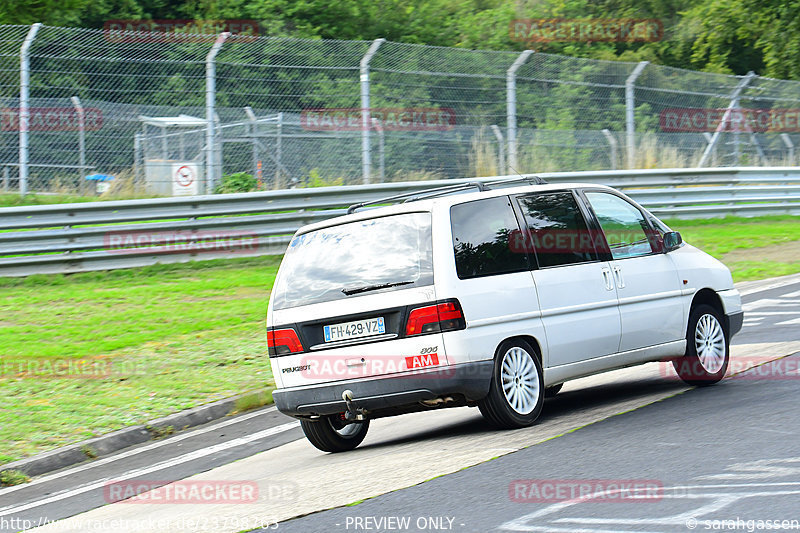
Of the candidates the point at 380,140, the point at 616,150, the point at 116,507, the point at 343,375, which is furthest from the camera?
the point at 616,150

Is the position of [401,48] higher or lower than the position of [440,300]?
higher

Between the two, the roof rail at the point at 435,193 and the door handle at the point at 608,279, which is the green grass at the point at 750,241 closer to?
the door handle at the point at 608,279

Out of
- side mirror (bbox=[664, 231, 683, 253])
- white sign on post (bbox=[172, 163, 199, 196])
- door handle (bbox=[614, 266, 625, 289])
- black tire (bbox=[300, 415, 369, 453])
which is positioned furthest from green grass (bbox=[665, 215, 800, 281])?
black tire (bbox=[300, 415, 369, 453])

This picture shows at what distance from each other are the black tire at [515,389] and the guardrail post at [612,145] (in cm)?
1539

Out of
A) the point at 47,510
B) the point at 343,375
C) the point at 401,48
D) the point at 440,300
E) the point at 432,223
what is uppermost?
the point at 401,48

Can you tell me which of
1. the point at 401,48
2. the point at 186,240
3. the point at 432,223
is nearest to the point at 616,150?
the point at 401,48

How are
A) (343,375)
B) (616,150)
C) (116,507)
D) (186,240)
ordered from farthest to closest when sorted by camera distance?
(616,150) → (186,240) → (343,375) → (116,507)

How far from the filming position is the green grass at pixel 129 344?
952 cm

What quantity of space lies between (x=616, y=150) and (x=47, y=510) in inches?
690

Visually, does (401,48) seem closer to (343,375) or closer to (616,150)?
(616,150)

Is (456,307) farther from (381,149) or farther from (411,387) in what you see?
(381,149)

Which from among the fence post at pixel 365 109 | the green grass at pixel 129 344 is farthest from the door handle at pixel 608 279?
the fence post at pixel 365 109

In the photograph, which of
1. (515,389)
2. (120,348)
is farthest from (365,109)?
(515,389)

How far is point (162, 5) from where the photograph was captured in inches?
1326
